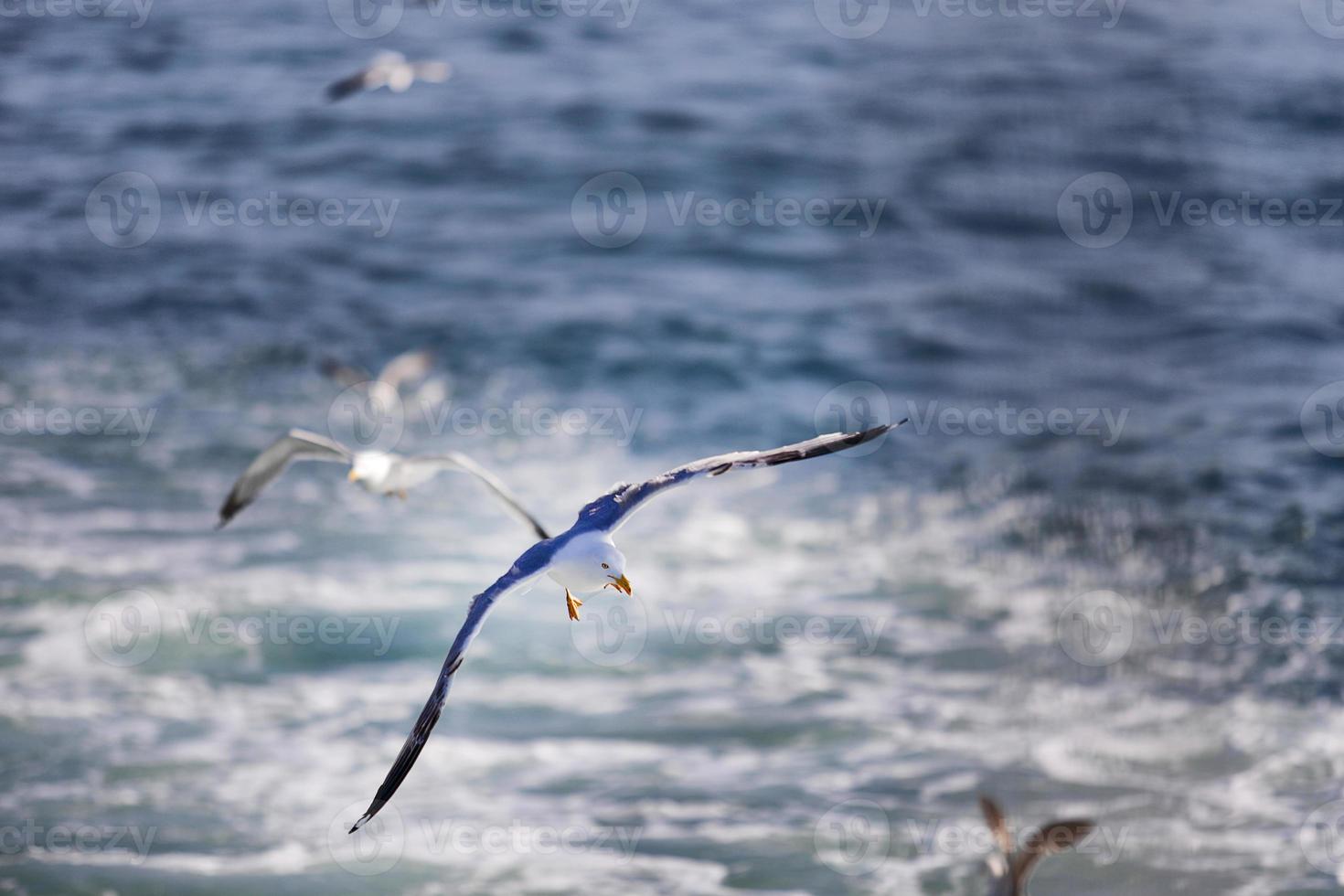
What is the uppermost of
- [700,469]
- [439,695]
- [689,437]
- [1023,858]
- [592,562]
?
[689,437]

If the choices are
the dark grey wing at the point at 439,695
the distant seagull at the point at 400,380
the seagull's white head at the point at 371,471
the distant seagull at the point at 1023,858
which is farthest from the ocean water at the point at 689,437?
the dark grey wing at the point at 439,695

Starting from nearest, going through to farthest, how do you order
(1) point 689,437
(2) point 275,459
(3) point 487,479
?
1. (3) point 487,479
2. (2) point 275,459
3. (1) point 689,437

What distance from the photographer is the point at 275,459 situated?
1273cm

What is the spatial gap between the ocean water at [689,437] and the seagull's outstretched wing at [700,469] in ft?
18.7

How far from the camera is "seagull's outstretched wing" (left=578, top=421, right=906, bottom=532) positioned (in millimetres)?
7938

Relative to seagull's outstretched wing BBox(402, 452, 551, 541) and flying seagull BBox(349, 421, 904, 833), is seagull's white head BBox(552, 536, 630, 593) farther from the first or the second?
seagull's outstretched wing BBox(402, 452, 551, 541)

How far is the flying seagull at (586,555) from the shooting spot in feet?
25.0

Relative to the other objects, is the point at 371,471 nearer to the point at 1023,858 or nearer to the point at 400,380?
the point at 1023,858

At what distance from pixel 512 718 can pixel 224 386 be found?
1036 centimetres

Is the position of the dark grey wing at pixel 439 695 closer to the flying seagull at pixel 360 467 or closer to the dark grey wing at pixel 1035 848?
the flying seagull at pixel 360 467

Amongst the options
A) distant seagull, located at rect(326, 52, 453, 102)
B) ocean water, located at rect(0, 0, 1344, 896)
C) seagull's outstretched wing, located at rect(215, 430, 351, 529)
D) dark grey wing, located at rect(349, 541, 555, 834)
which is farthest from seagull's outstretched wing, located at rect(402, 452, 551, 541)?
distant seagull, located at rect(326, 52, 453, 102)

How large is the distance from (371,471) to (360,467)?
9 cm

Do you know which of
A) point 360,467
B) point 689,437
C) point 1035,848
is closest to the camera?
point 1035,848

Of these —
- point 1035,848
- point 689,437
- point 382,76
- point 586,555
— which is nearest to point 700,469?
point 586,555
